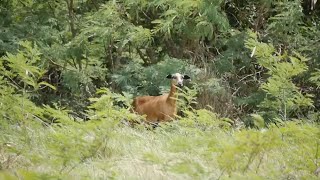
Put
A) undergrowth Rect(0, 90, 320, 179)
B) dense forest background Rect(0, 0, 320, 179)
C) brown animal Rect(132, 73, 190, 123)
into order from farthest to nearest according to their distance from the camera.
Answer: brown animal Rect(132, 73, 190, 123)
dense forest background Rect(0, 0, 320, 179)
undergrowth Rect(0, 90, 320, 179)

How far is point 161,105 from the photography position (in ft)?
36.3

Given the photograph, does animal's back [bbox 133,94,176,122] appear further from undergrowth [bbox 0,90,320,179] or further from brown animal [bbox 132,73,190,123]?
undergrowth [bbox 0,90,320,179]

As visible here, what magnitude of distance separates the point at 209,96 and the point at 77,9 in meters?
4.33

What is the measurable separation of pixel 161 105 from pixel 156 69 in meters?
1.58

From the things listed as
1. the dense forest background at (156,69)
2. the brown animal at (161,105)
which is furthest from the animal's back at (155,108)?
the dense forest background at (156,69)

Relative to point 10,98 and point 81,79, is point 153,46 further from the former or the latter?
point 10,98

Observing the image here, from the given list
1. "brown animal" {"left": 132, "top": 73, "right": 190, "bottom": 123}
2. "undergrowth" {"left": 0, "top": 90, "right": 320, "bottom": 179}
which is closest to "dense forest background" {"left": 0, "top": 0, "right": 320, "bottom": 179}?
"undergrowth" {"left": 0, "top": 90, "right": 320, "bottom": 179}

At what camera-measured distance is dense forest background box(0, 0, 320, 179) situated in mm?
6031

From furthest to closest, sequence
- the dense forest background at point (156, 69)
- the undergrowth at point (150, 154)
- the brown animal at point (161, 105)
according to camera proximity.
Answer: the brown animal at point (161, 105)
the dense forest background at point (156, 69)
the undergrowth at point (150, 154)

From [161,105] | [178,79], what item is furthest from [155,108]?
[178,79]

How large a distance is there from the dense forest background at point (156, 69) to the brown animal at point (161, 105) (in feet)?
0.74

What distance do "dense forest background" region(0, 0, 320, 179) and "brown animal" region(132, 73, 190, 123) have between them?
0.74 feet

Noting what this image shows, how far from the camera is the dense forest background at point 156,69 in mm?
6031

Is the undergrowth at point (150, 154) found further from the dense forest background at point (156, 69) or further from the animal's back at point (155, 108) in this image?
the animal's back at point (155, 108)
